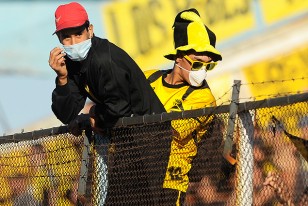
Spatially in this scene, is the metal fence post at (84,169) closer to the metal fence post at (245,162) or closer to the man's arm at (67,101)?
the man's arm at (67,101)

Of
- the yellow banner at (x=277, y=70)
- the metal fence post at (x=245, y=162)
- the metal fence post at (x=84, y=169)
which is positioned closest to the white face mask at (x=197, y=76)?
the metal fence post at (x=84, y=169)

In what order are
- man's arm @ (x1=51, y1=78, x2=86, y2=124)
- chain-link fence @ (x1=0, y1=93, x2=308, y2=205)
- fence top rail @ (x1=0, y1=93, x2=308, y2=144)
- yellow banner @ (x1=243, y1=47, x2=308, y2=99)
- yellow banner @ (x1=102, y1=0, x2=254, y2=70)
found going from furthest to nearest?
yellow banner @ (x1=102, y1=0, x2=254, y2=70)
yellow banner @ (x1=243, y1=47, x2=308, y2=99)
man's arm @ (x1=51, y1=78, x2=86, y2=124)
chain-link fence @ (x1=0, y1=93, x2=308, y2=205)
fence top rail @ (x1=0, y1=93, x2=308, y2=144)

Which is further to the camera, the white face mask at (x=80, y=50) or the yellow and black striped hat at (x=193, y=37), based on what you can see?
the yellow and black striped hat at (x=193, y=37)

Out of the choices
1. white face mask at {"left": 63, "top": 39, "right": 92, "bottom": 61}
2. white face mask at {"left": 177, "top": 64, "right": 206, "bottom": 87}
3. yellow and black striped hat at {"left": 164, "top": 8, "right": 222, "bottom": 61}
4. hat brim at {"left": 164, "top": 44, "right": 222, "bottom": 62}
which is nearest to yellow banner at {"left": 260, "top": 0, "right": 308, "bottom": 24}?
yellow and black striped hat at {"left": 164, "top": 8, "right": 222, "bottom": 61}

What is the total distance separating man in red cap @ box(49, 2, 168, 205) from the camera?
19.9 feet

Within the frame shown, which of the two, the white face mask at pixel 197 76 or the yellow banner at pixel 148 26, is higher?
the yellow banner at pixel 148 26

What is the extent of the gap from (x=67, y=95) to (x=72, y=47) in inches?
13.9

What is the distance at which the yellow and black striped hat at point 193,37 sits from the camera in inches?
267

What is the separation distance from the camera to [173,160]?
6227mm

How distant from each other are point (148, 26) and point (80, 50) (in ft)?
26.5

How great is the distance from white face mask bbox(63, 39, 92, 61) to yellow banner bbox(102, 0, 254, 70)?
7.74 meters

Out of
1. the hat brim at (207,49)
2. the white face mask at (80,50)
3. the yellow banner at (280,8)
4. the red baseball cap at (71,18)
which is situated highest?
the yellow banner at (280,8)

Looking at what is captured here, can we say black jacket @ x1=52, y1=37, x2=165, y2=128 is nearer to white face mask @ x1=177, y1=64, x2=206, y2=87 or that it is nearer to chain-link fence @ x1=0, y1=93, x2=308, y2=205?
chain-link fence @ x1=0, y1=93, x2=308, y2=205

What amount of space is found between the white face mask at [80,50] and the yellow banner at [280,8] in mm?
7561
